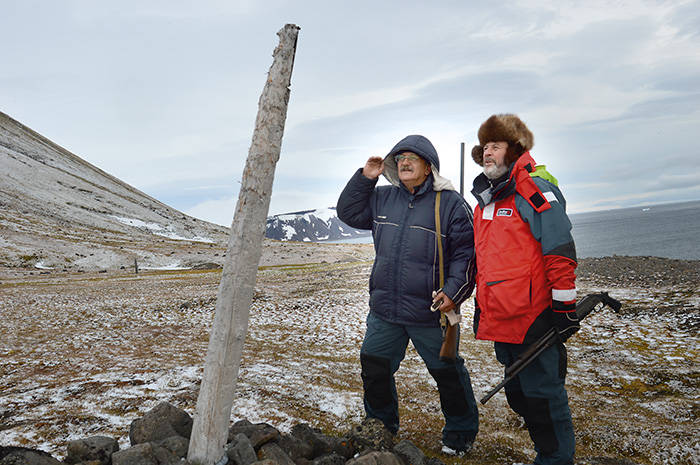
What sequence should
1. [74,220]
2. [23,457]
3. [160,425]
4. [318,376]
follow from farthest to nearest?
[74,220]
[318,376]
[160,425]
[23,457]

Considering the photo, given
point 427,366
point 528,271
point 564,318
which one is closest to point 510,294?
point 528,271

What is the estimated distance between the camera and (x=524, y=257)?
3420mm

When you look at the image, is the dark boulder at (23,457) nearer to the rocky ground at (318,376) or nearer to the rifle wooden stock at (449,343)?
the rocky ground at (318,376)

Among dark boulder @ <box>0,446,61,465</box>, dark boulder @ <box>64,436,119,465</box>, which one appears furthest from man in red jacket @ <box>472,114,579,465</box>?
dark boulder @ <box>0,446,61,465</box>

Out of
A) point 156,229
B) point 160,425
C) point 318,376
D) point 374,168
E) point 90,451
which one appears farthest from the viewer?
point 156,229

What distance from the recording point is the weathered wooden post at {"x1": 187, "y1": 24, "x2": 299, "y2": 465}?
3229 mm

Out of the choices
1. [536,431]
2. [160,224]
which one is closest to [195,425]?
[536,431]

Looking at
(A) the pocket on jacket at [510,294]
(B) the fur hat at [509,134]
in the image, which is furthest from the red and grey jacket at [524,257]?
(B) the fur hat at [509,134]

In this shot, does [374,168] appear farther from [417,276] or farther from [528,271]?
[528,271]

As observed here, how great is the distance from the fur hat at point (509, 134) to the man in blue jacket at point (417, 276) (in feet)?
1.96

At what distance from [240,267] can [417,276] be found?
5.85 feet

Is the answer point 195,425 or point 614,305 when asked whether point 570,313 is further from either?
point 195,425

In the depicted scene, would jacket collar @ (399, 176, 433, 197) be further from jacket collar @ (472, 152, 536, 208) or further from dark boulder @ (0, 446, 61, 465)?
dark boulder @ (0, 446, 61, 465)

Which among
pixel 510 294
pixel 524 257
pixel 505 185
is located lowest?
pixel 510 294
